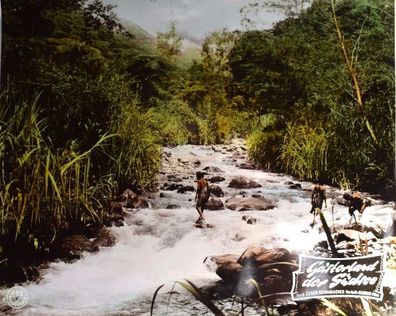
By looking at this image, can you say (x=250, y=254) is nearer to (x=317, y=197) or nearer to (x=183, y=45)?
(x=317, y=197)

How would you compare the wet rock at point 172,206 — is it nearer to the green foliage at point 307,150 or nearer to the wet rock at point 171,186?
the wet rock at point 171,186

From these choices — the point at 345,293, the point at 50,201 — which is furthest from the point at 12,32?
the point at 345,293

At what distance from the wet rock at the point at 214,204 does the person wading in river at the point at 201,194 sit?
1 cm

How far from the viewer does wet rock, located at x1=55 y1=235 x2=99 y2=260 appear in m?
1.61

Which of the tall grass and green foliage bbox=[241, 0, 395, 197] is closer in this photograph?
the tall grass

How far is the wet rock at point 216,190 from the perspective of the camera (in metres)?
1.71

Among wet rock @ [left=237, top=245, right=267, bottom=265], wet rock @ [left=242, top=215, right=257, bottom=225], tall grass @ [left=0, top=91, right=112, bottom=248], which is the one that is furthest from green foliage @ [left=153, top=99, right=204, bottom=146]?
wet rock @ [left=237, top=245, right=267, bottom=265]

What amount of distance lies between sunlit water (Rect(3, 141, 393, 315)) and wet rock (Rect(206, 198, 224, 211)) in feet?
0.06

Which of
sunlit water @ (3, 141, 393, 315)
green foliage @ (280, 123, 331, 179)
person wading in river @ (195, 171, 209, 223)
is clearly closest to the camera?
sunlit water @ (3, 141, 393, 315)

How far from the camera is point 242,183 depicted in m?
1.70

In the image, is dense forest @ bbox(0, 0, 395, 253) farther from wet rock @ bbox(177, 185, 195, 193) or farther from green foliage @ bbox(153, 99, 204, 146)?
wet rock @ bbox(177, 185, 195, 193)

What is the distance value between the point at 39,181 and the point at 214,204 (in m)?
0.62

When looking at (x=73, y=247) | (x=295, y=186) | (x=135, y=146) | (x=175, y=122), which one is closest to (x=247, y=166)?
(x=295, y=186)

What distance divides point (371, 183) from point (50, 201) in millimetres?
1154
